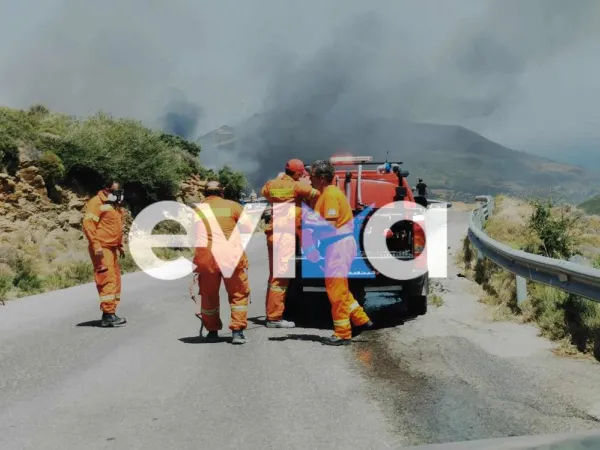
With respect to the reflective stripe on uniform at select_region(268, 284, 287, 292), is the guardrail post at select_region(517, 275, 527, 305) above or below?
below

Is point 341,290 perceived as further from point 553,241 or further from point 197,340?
point 553,241

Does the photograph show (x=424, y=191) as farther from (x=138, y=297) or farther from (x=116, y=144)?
(x=116, y=144)

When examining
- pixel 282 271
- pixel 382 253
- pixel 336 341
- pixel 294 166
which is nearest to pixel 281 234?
pixel 282 271

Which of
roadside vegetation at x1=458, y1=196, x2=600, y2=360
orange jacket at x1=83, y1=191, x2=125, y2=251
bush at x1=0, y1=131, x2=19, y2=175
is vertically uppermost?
bush at x1=0, y1=131, x2=19, y2=175

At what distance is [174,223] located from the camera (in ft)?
91.5

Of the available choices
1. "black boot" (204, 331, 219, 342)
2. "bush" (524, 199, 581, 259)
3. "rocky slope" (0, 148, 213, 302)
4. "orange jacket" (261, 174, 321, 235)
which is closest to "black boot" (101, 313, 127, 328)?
"black boot" (204, 331, 219, 342)

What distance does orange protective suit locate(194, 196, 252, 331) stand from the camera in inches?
310

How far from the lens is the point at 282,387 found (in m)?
5.95

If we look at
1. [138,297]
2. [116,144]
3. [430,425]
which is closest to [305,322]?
[138,297]

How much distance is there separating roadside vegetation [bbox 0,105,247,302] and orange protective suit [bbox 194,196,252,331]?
20.4 feet

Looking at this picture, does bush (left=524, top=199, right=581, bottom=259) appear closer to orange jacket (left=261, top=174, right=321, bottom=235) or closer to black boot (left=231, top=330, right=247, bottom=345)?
orange jacket (left=261, top=174, right=321, bottom=235)

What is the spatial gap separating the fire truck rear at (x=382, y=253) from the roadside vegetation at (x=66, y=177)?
21.5ft

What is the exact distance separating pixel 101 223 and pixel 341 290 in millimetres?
3420

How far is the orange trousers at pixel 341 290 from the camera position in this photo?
7.91 metres
